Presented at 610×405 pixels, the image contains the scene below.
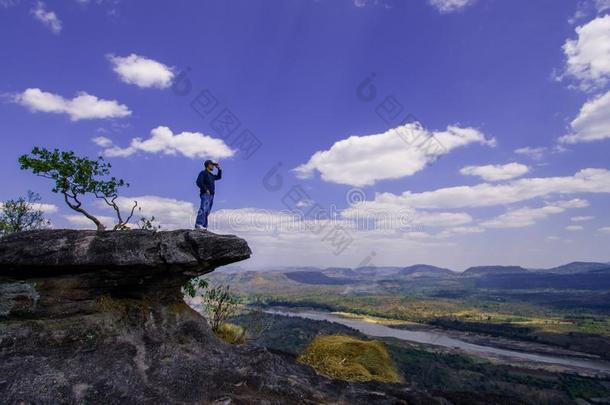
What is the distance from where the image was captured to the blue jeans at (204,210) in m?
17.0

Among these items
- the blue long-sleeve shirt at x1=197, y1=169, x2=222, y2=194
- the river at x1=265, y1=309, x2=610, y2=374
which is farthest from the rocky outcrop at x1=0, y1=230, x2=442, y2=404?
the river at x1=265, y1=309, x2=610, y2=374

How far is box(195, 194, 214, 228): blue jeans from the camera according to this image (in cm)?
1703

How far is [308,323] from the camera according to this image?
162 metres

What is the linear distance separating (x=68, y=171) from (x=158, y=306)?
9.21m

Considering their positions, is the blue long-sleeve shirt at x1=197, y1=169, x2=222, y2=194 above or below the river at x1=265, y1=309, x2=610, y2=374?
above

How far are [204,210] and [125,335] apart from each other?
603cm

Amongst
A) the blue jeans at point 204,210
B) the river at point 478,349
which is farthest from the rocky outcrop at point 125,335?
the river at point 478,349

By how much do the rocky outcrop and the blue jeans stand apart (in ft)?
8.52

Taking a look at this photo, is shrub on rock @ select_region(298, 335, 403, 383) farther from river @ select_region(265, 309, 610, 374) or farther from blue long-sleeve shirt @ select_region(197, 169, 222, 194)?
river @ select_region(265, 309, 610, 374)

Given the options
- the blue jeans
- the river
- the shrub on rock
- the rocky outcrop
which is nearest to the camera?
the rocky outcrop

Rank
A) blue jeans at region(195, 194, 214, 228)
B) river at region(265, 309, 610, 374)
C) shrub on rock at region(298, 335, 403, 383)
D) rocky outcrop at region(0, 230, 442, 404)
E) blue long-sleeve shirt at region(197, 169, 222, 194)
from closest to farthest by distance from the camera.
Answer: rocky outcrop at region(0, 230, 442, 404), shrub on rock at region(298, 335, 403, 383), blue jeans at region(195, 194, 214, 228), blue long-sleeve shirt at region(197, 169, 222, 194), river at region(265, 309, 610, 374)

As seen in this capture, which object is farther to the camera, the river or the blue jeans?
the river

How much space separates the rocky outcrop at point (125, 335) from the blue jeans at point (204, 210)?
260 cm

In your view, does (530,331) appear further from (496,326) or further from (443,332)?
(443,332)
